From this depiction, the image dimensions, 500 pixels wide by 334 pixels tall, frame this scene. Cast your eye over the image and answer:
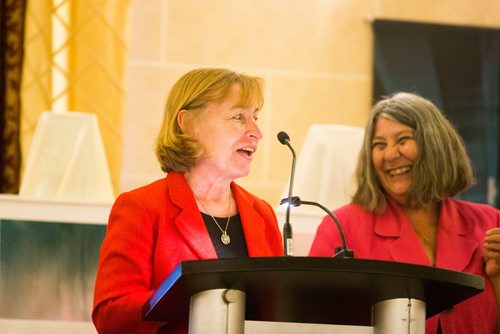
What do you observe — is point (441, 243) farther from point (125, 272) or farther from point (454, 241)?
point (125, 272)

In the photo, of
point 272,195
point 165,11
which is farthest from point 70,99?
point 272,195

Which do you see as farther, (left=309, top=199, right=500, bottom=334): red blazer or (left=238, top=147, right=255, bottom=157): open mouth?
(left=309, top=199, right=500, bottom=334): red blazer

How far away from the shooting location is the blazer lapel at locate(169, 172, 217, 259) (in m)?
2.50

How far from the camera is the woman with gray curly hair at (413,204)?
10.5 ft

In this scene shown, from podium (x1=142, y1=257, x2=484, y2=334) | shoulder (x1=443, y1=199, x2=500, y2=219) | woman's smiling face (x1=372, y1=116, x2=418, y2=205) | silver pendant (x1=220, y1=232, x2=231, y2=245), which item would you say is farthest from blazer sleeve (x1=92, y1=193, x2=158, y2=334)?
shoulder (x1=443, y1=199, x2=500, y2=219)

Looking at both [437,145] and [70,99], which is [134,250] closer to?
[437,145]

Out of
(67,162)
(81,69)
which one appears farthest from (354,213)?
(81,69)

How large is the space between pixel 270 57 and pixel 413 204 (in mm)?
1755

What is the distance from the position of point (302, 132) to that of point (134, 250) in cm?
260

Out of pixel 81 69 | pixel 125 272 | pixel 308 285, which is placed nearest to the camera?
pixel 308 285

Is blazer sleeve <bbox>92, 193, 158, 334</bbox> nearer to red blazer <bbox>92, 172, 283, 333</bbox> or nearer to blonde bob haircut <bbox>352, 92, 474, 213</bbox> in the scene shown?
red blazer <bbox>92, 172, 283, 333</bbox>

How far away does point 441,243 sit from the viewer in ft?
10.6

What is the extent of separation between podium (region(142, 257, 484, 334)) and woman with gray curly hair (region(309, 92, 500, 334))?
99 cm

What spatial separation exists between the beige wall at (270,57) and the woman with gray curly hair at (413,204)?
1470 millimetres
